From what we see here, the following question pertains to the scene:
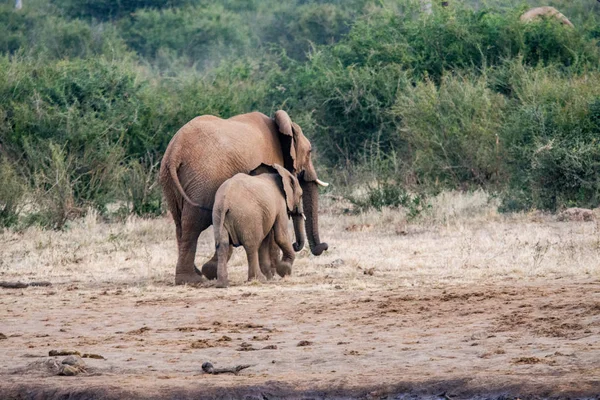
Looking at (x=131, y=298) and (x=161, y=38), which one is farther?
(x=161, y=38)

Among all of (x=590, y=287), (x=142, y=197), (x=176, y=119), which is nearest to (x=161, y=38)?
(x=176, y=119)

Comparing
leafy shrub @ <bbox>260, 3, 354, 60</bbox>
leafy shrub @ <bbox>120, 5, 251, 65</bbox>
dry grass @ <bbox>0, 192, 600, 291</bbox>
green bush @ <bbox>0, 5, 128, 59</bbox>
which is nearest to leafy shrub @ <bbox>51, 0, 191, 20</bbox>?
leafy shrub @ <bbox>120, 5, 251, 65</bbox>

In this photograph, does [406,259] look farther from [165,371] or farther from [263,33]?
[263,33]

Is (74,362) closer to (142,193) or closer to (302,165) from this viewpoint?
(302,165)

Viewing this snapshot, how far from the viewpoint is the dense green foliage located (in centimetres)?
1592

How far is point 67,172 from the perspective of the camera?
16578mm

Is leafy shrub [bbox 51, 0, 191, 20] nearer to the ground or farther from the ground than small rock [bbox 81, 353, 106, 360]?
farther from the ground

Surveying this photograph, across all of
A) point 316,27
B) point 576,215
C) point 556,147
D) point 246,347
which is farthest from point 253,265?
point 316,27

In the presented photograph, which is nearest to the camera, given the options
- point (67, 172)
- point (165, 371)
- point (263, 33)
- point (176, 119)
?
point (165, 371)

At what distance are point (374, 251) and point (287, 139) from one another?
72.5 inches

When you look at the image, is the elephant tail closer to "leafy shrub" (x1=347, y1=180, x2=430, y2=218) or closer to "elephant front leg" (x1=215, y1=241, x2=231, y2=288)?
"elephant front leg" (x1=215, y1=241, x2=231, y2=288)

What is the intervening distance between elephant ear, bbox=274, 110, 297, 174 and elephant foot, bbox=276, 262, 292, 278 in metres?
1.16

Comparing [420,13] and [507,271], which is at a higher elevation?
[420,13]

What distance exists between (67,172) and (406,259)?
20.7ft
